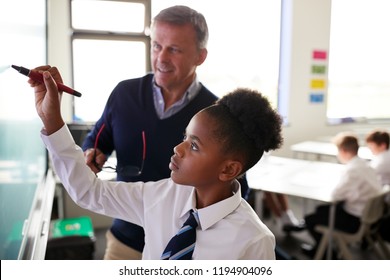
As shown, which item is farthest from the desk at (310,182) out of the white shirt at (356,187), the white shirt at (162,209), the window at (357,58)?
the white shirt at (162,209)

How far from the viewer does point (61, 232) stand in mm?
1596

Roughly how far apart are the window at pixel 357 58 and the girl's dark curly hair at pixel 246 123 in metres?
0.25

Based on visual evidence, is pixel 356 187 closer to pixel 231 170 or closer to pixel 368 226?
pixel 368 226

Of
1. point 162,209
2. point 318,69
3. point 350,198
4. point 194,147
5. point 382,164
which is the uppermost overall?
point 318,69

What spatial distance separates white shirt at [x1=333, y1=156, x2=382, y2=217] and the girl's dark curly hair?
1.15 metres

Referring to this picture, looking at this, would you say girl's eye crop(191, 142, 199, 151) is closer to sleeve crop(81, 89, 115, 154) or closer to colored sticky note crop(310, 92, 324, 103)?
sleeve crop(81, 89, 115, 154)

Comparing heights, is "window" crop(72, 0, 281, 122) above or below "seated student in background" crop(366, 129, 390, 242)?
above

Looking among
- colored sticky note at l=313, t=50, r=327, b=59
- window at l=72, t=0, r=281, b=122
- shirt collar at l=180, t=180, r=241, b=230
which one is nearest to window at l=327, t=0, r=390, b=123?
colored sticky note at l=313, t=50, r=327, b=59

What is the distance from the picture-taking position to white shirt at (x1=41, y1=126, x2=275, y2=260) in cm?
54

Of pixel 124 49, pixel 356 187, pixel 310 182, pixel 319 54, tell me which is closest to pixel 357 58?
pixel 319 54

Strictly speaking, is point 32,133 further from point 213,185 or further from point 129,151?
point 213,185

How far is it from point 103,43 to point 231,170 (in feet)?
0.92

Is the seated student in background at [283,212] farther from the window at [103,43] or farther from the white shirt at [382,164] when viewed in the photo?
the window at [103,43]

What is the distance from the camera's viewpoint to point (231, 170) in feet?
1.82
